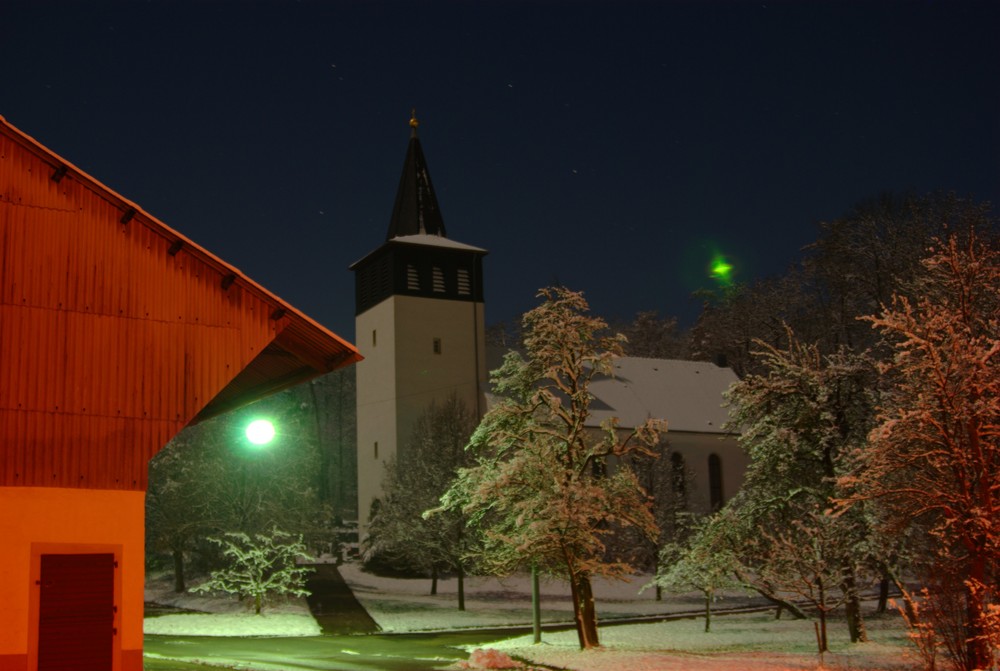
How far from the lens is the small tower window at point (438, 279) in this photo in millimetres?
59000

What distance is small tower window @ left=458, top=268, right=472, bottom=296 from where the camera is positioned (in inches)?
2349

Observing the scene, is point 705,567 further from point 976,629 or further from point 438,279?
point 438,279

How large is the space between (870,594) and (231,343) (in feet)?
130

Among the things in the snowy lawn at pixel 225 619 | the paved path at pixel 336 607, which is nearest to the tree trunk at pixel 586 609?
the paved path at pixel 336 607

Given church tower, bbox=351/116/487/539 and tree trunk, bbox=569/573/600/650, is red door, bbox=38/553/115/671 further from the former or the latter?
church tower, bbox=351/116/487/539

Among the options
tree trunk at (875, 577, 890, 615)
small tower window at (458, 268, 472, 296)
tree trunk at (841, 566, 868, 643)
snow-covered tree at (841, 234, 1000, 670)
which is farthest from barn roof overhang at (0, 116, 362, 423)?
small tower window at (458, 268, 472, 296)

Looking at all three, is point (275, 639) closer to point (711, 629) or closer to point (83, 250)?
point (711, 629)

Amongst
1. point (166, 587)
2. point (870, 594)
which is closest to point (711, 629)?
point (870, 594)

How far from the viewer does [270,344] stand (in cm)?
1498

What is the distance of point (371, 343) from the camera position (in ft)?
Result: 194

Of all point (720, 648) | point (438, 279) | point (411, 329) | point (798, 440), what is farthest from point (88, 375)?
point (438, 279)

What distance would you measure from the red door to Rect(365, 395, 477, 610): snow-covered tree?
91.0 ft

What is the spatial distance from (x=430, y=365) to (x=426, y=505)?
13679 mm

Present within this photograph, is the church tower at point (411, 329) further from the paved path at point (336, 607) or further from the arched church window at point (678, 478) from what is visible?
the arched church window at point (678, 478)
